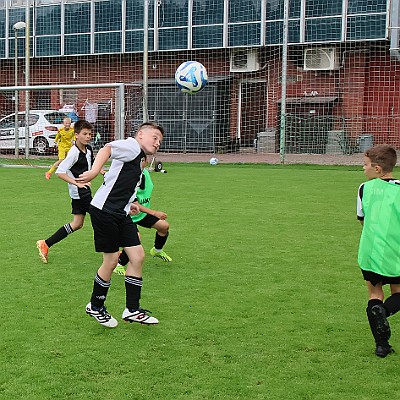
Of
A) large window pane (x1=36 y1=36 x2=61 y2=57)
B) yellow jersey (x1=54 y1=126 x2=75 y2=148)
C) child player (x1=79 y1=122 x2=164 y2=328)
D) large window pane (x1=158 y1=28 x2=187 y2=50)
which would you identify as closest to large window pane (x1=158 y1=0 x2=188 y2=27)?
large window pane (x1=158 y1=28 x2=187 y2=50)

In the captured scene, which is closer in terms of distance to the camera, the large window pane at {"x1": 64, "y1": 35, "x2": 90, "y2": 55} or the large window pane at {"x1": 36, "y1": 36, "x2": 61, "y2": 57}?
the large window pane at {"x1": 64, "y1": 35, "x2": 90, "y2": 55}

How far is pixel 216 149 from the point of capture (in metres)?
26.5

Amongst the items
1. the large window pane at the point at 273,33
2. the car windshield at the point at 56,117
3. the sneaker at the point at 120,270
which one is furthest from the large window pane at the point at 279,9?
the sneaker at the point at 120,270

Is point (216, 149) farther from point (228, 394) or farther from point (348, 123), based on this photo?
point (228, 394)

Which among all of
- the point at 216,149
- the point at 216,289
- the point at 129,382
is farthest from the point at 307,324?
the point at 216,149

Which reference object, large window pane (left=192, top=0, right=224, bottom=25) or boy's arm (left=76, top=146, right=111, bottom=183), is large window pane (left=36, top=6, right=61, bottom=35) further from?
boy's arm (left=76, top=146, right=111, bottom=183)

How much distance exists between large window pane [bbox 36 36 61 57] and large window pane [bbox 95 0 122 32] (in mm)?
2079

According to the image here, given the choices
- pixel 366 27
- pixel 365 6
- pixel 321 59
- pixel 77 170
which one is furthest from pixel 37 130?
pixel 77 170

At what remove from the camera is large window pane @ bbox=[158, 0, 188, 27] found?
1043 inches

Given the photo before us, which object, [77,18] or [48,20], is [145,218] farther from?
[48,20]

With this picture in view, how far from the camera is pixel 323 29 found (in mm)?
24594

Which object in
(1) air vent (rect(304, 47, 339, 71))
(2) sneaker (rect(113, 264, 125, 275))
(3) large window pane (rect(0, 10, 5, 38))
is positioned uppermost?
(3) large window pane (rect(0, 10, 5, 38))

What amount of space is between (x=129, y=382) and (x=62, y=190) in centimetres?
997

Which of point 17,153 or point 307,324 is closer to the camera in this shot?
point 307,324
